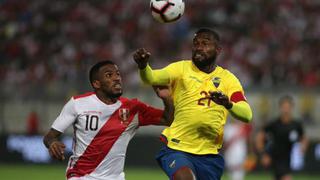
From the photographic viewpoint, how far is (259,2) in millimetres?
25344

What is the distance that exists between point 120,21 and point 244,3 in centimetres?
393

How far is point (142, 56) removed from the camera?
25.9 feet

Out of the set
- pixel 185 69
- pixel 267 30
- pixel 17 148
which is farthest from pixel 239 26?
pixel 185 69

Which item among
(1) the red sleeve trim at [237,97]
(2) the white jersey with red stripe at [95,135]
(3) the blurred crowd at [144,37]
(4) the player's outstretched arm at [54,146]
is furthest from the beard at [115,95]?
(3) the blurred crowd at [144,37]

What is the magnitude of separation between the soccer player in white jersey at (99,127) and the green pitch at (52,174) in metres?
9.46

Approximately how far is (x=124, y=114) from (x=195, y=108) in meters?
0.72

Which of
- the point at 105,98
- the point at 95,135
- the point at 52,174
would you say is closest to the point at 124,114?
the point at 105,98

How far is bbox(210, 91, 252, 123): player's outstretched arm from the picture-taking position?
7.55 m

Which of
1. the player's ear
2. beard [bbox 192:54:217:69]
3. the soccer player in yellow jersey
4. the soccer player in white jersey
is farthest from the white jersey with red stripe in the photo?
beard [bbox 192:54:217:69]

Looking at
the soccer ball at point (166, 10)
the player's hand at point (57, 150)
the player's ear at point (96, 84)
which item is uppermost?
the soccer ball at point (166, 10)

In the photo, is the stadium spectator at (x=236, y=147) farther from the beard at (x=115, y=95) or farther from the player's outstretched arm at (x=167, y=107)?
the beard at (x=115, y=95)

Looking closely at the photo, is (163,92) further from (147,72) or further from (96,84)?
(96,84)

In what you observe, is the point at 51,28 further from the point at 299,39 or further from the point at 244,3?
the point at 299,39

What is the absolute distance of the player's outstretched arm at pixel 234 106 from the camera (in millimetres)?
7546
